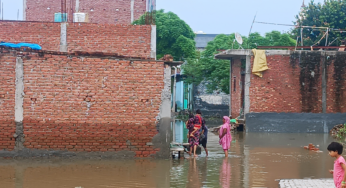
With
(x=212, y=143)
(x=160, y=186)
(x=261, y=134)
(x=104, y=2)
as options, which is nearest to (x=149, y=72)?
(x=160, y=186)

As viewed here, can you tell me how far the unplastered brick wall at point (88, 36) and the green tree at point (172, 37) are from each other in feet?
48.8

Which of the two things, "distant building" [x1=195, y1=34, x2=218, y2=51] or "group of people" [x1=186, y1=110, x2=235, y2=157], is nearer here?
"group of people" [x1=186, y1=110, x2=235, y2=157]

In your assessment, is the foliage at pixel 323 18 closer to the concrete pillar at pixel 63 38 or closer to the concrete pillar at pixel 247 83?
the concrete pillar at pixel 247 83

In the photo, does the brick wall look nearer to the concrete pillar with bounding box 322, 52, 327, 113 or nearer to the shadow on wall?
the shadow on wall

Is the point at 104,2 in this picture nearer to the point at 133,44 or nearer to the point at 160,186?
the point at 133,44

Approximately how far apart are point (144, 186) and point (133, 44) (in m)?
9.89

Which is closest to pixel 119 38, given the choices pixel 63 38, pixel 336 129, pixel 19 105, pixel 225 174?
pixel 63 38

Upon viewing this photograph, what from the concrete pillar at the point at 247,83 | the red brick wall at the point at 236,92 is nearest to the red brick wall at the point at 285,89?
the concrete pillar at the point at 247,83

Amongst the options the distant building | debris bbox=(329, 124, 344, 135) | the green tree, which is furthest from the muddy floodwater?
the distant building

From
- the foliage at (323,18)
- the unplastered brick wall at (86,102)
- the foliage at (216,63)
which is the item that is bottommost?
the unplastered brick wall at (86,102)

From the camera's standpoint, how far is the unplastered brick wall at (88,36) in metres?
18.1

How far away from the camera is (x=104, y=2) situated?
32125mm

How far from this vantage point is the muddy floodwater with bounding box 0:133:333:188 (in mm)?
9164

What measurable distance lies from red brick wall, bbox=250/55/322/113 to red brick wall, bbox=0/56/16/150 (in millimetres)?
13936
